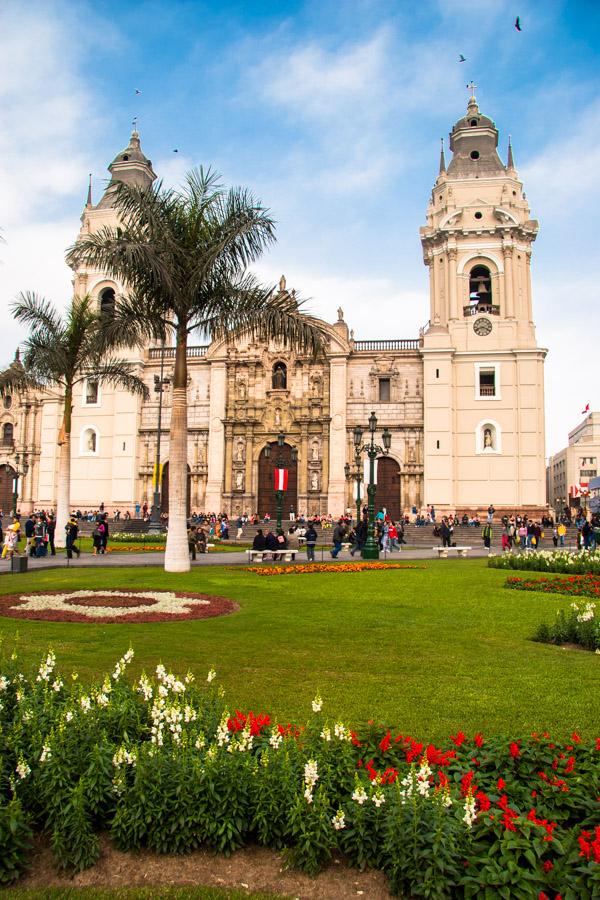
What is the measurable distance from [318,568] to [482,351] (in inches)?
975

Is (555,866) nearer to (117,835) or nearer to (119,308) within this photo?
(117,835)

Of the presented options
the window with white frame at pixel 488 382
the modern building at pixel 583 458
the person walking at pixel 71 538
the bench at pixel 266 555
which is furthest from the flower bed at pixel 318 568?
the modern building at pixel 583 458

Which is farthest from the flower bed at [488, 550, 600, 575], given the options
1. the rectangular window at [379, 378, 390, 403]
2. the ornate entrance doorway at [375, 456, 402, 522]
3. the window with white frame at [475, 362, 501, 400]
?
the rectangular window at [379, 378, 390, 403]

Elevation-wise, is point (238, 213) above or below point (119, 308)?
above

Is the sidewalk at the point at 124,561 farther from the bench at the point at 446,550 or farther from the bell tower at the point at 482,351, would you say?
the bell tower at the point at 482,351

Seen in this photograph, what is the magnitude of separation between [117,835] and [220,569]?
15036mm

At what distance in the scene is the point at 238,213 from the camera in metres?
17.0

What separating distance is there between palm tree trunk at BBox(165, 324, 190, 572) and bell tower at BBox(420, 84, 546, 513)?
80.1 ft

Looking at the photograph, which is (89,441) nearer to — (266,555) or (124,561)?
(266,555)

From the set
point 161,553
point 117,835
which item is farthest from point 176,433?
point 117,835

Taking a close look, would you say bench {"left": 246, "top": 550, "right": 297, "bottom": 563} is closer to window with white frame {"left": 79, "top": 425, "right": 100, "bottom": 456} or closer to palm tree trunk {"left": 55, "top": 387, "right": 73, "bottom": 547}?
palm tree trunk {"left": 55, "top": 387, "right": 73, "bottom": 547}

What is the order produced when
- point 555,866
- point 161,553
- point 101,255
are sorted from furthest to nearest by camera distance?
point 161,553, point 101,255, point 555,866

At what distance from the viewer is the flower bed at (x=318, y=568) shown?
58.9 feet

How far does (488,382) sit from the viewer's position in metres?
40.5
